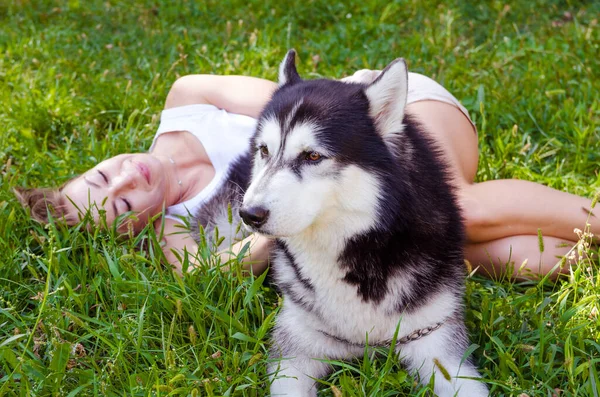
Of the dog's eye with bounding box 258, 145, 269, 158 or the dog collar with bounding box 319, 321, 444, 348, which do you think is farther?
the dog collar with bounding box 319, 321, 444, 348

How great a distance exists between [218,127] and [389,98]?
6.26 feet

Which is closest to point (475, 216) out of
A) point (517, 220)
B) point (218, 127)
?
point (517, 220)

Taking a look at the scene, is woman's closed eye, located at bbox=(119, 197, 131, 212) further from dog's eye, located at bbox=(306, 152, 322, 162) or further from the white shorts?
the white shorts

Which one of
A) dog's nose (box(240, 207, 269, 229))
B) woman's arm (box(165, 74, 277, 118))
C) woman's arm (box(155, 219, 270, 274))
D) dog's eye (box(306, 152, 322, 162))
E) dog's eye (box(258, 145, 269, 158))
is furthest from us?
woman's arm (box(165, 74, 277, 118))

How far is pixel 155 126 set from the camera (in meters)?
4.48

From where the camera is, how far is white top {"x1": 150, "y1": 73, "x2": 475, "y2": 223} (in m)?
3.67

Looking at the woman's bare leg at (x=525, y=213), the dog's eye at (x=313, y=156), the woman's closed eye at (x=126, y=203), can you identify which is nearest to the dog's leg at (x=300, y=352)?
the dog's eye at (x=313, y=156)

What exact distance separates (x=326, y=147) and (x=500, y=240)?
1.48m

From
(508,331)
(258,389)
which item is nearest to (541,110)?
(508,331)

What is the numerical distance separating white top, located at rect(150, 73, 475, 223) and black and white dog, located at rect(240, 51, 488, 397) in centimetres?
111

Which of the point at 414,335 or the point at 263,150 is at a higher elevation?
the point at 263,150

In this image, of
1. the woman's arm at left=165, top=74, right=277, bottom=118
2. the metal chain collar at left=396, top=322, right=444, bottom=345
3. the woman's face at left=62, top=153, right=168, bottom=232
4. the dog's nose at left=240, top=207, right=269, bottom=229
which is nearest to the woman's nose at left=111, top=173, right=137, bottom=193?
the woman's face at left=62, top=153, right=168, bottom=232

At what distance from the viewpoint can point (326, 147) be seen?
220cm

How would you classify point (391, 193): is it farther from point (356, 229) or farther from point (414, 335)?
point (414, 335)
